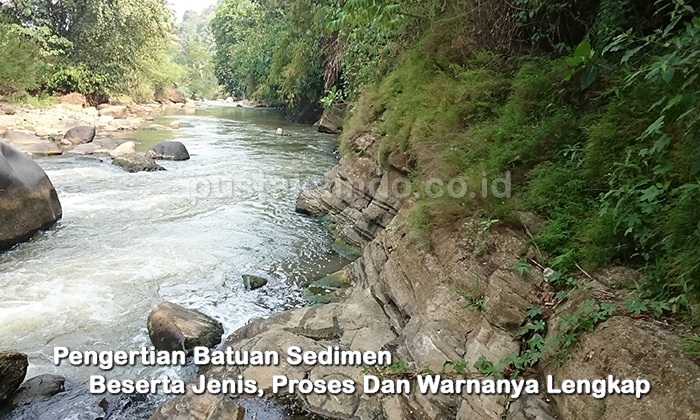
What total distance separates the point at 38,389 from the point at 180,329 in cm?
111

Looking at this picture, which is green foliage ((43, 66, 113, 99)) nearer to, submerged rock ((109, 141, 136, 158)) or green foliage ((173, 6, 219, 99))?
submerged rock ((109, 141, 136, 158))

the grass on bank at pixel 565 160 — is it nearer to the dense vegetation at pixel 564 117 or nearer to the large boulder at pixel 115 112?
the dense vegetation at pixel 564 117

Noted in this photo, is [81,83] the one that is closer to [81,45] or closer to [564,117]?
[81,45]

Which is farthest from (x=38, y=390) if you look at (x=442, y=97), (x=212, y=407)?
(x=442, y=97)

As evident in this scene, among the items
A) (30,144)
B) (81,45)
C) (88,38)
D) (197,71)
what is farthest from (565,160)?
(197,71)

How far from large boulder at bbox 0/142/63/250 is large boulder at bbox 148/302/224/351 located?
3.33 meters

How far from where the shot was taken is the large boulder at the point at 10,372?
3439 mm

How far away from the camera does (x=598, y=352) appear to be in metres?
2.27

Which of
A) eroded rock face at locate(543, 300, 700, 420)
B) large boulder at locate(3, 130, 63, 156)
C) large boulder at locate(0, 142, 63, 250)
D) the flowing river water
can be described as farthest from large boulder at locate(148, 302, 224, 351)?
large boulder at locate(3, 130, 63, 156)

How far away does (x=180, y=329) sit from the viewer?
165 inches

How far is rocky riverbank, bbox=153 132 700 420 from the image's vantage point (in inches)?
83.9

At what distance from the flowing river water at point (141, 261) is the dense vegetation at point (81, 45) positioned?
11.0 m

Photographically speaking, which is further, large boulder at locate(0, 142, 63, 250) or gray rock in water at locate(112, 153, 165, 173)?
gray rock in water at locate(112, 153, 165, 173)

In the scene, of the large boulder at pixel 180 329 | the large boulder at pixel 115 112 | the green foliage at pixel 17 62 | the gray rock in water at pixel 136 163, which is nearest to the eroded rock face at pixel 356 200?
the large boulder at pixel 180 329
